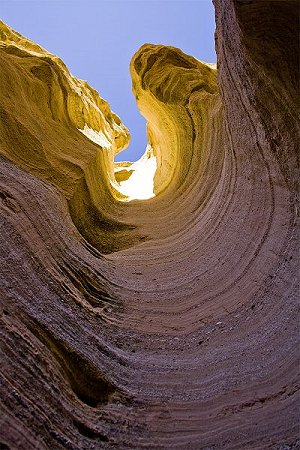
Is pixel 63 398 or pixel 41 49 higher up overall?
pixel 41 49

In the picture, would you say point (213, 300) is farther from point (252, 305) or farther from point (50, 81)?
point (50, 81)

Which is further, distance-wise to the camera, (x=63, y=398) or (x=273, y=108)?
(x=273, y=108)

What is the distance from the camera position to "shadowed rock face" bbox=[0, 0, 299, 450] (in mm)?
3068

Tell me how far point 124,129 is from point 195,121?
913 centimetres

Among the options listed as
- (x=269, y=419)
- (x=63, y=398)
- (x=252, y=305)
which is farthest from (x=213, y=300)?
(x=63, y=398)

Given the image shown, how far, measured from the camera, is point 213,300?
464 cm

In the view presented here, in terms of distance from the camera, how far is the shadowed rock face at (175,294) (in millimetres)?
3068

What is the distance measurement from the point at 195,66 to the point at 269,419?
28.8 ft

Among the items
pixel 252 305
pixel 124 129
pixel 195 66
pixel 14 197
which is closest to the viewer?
pixel 252 305

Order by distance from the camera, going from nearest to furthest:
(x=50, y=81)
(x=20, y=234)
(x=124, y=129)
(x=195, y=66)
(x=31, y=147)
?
(x=20, y=234)
(x=31, y=147)
(x=50, y=81)
(x=195, y=66)
(x=124, y=129)

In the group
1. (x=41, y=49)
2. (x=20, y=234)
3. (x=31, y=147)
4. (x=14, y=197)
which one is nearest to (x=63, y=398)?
(x=20, y=234)

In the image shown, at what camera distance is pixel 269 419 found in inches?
118

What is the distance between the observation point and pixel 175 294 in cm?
505

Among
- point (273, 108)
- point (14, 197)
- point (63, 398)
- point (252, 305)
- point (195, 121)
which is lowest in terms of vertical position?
point (63, 398)
